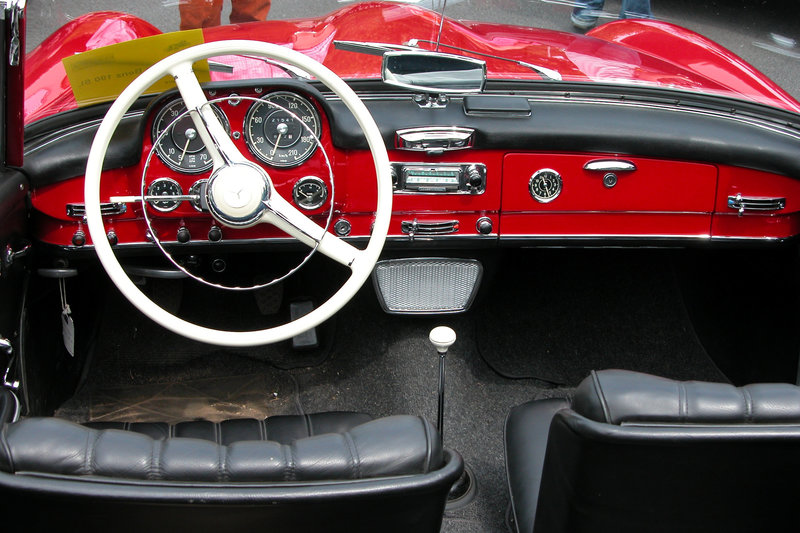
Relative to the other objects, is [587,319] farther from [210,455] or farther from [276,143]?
[210,455]

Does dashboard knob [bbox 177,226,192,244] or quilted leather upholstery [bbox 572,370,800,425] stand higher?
dashboard knob [bbox 177,226,192,244]

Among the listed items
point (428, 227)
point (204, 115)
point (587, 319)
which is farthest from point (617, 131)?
point (204, 115)

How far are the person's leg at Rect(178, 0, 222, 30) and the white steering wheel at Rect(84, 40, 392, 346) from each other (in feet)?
1.59

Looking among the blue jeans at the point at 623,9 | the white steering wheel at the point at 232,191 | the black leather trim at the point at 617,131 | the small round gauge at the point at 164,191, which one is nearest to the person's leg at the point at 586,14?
the blue jeans at the point at 623,9

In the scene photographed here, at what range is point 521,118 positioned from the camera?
234 cm

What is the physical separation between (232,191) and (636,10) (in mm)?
1338

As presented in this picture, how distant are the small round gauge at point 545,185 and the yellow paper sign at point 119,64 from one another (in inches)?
38.0

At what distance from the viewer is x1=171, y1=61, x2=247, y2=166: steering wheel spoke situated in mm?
1905

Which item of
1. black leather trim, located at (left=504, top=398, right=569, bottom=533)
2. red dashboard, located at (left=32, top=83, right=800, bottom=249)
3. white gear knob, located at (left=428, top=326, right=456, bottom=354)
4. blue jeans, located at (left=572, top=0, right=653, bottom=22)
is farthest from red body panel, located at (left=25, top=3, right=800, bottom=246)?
black leather trim, located at (left=504, top=398, right=569, bottom=533)

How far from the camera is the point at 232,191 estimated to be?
1.90 metres

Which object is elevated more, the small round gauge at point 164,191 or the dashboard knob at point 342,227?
the small round gauge at point 164,191

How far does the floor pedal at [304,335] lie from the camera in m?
3.05

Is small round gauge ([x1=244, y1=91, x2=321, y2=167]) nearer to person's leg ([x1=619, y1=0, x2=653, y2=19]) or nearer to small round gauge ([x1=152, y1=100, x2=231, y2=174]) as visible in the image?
small round gauge ([x1=152, y1=100, x2=231, y2=174])

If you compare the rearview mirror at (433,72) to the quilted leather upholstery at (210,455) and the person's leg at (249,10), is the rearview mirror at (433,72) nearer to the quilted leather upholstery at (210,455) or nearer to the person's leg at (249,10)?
the person's leg at (249,10)
